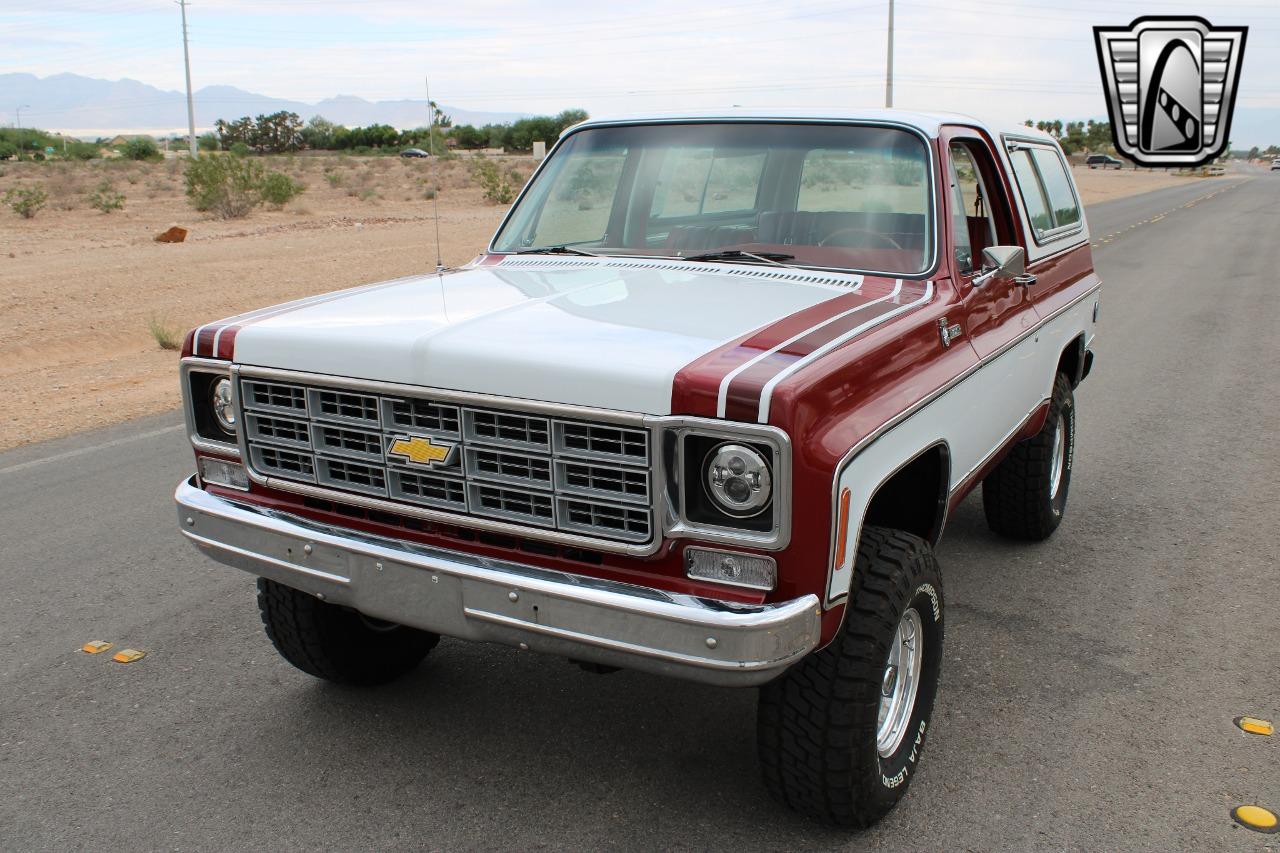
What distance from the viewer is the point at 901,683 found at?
3336 mm

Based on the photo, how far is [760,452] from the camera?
261cm

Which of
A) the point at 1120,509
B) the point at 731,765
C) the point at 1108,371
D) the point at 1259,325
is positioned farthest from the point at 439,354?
the point at 1259,325

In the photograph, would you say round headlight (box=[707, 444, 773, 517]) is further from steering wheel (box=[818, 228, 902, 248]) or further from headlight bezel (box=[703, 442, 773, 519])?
steering wheel (box=[818, 228, 902, 248])

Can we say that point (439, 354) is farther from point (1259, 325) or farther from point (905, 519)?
point (1259, 325)

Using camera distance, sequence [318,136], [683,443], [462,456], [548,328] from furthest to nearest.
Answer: [318,136] < [548,328] < [462,456] < [683,443]

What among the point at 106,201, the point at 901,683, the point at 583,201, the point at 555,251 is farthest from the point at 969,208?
the point at 106,201

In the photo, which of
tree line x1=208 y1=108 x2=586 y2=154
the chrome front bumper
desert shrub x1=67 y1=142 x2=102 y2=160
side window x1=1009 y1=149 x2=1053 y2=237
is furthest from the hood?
tree line x1=208 y1=108 x2=586 y2=154

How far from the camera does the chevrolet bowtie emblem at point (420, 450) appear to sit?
2.90 m

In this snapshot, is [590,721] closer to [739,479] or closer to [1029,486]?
[739,479]

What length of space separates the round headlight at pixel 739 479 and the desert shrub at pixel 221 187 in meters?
25.9

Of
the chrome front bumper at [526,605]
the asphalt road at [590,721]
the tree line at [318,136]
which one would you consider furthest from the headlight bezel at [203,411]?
the tree line at [318,136]

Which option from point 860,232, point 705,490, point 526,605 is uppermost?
point 860,232

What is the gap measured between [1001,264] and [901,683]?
4.73 ft

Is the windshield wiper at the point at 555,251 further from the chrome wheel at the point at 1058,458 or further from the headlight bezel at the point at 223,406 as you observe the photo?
the chrome wheel at the point at 1058,458
